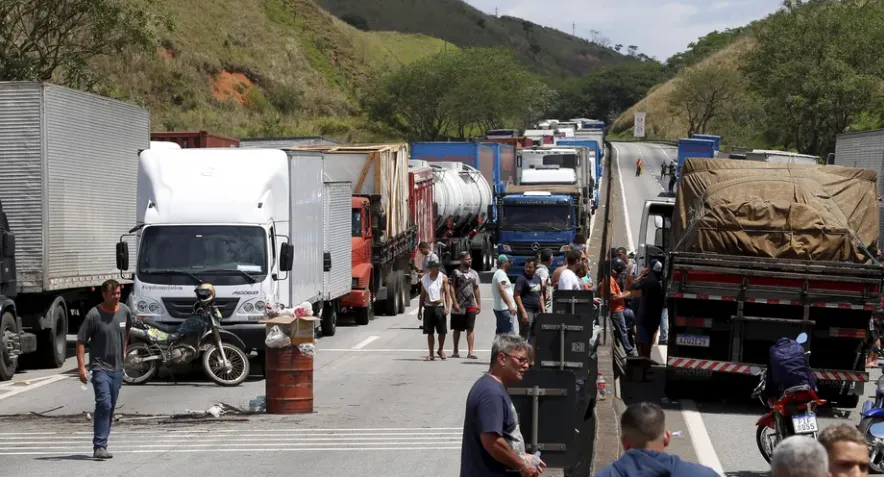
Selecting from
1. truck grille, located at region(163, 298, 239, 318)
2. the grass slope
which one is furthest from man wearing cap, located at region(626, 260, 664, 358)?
the grass slope

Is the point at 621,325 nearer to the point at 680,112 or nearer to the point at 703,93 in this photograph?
the point at 703,93

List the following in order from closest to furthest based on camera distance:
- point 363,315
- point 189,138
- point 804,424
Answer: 1. point 804,424
2. point 363,315
3. point 189,138

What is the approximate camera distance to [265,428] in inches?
592

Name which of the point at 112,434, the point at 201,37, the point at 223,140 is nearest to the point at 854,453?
the point at 112,434

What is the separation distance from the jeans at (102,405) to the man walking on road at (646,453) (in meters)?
7.70

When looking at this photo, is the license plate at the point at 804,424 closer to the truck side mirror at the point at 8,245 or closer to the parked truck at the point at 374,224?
the truck side mirror at the point at 8,245

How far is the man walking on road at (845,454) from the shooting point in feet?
19.9

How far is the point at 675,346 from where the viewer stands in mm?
16812

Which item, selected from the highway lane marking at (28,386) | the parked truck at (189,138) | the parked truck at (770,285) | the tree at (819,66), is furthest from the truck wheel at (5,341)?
the tree at (819,66)

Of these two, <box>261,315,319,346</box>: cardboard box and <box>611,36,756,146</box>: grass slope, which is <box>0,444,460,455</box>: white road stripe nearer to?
<box>261,315,319,346</box>: cardboard box

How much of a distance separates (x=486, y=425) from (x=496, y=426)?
0.06 m

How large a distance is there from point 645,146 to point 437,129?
1549 inches

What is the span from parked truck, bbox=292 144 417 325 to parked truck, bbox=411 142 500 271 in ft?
16.0

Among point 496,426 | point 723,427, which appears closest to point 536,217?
point 723,427
